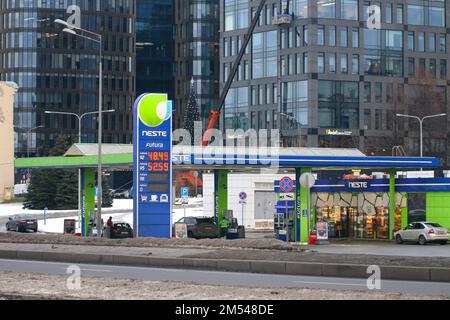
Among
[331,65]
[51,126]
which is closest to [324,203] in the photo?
[331,65]

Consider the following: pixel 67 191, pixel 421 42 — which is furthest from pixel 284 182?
pixel 421 42

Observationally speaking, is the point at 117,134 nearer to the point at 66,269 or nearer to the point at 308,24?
the point at 308,24

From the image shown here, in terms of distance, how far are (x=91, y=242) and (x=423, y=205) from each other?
68.6ft

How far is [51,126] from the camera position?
518 ft

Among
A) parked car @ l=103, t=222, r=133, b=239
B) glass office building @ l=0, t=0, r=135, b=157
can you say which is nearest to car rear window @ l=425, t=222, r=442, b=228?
parked car @ l=103, t=222, r=133, b=239

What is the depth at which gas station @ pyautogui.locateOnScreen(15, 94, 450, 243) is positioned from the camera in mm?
41844

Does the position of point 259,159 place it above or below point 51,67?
below

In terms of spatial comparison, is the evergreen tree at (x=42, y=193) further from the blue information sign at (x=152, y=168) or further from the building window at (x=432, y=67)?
the blue information sign at (x=152, y=168)

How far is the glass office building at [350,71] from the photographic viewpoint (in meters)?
108

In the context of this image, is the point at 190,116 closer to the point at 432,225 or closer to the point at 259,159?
the point at 259,159

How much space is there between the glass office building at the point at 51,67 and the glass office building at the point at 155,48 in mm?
15263

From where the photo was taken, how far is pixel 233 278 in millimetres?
22953

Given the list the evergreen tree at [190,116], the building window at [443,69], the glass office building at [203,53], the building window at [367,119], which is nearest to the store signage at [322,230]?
the building window at [367,119]

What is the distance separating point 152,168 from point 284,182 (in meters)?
6.42
